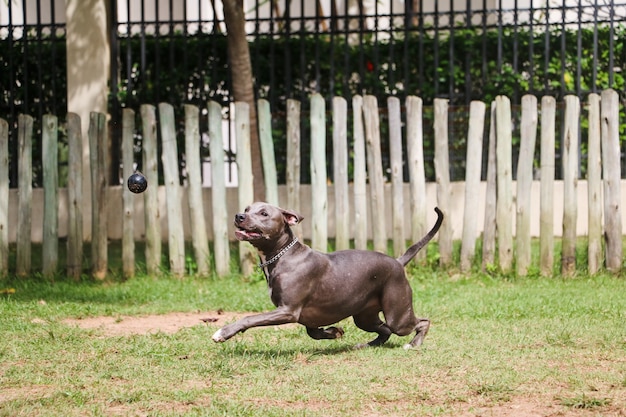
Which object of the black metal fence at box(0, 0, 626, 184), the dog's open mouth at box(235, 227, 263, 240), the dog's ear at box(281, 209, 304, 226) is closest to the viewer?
the dog's open mouth at box(235, 227, 263, 240)

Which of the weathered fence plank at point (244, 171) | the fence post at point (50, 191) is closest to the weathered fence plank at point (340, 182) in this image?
the weathered fence plank at point (244, 171)

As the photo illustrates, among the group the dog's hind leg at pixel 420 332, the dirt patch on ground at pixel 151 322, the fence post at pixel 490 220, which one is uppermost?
the fence post at pixel 490 220

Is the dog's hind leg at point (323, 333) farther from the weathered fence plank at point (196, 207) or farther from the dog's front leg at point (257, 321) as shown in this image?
the weathered fence plank at point (196, 207)

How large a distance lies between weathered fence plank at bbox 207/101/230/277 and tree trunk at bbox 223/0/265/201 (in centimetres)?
50

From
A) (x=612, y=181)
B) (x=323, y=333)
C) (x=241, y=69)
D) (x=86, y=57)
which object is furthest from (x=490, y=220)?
(x=86, y=57)

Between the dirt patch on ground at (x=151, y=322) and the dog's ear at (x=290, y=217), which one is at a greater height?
the dog's ear at (x=290, y=217)

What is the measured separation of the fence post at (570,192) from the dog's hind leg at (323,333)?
430 centimetres

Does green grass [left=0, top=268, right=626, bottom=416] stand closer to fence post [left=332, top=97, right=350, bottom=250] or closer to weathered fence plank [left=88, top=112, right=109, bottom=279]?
weathered fence plank [left=88, top=112, right=109, bottom=279]

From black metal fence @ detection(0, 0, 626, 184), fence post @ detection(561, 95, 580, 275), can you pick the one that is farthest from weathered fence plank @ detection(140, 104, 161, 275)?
fence post @ detection(561, 95, 580, 275)

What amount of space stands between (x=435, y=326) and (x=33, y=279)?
16.1 feet

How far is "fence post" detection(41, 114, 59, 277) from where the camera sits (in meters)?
11.1

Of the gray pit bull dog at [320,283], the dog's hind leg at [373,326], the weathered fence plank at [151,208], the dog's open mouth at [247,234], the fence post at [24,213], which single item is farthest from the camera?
the fence post at [24,213]

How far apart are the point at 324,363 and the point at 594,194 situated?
→ 5.12 m

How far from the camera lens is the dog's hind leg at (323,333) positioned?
7.07m
